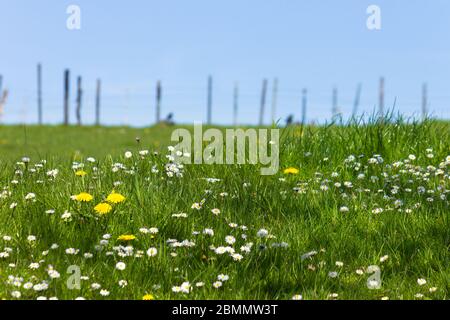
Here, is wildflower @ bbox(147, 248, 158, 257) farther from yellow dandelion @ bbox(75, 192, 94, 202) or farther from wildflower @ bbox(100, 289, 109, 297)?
yellow dandelion @ bbox(75, 192, 94, 202)

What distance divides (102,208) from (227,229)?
109 centimetres

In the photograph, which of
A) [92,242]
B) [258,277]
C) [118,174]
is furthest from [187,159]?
[258,277]

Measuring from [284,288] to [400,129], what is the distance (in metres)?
4.64

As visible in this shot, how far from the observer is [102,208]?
564 centimetres

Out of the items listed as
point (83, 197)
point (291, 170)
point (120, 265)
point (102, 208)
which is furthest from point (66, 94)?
point (120, 265)

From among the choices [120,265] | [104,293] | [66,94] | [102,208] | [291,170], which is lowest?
[104,293]

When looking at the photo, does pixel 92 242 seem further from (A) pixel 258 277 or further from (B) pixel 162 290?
(A) pixel 258 277

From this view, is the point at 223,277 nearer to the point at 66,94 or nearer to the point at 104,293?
the point at 104,293

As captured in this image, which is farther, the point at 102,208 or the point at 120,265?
the point at 102,208

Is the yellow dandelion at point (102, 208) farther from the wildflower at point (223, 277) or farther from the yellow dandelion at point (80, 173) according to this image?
the wildflower at point (223, 277)

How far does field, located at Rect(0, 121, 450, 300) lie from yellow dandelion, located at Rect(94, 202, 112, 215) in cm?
1

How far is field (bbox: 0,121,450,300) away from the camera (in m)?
4.82
